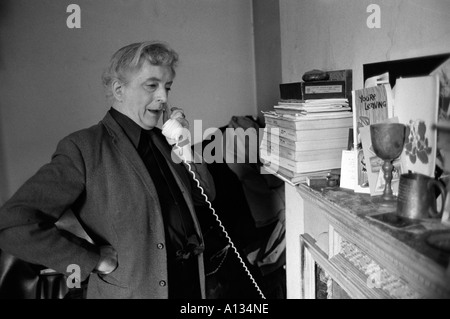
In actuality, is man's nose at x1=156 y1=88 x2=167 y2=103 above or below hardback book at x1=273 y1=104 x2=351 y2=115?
above

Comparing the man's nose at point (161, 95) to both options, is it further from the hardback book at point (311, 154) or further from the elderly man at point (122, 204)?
the hardback book at point (311, 154)

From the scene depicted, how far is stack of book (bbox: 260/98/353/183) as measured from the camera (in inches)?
48.3

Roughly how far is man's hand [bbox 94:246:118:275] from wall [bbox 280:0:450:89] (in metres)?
1.13

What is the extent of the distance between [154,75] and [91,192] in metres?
0.58

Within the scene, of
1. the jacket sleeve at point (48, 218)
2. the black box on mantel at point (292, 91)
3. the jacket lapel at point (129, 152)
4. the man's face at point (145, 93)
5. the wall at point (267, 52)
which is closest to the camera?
the jacket sleeve at point (48, 218)

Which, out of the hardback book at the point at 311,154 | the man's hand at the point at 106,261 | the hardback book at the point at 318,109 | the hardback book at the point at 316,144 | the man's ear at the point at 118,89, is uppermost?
the man's ear at the point at 118,89

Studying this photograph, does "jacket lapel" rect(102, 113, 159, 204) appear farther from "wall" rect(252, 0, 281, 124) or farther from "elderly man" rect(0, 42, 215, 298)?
"wall" rect(252, 0, 281, 124)

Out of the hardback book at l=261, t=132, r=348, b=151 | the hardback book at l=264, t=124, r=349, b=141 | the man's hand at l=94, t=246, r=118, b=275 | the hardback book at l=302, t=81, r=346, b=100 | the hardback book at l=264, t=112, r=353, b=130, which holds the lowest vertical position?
the man's hand at l=94, t=246, r=118, b=275

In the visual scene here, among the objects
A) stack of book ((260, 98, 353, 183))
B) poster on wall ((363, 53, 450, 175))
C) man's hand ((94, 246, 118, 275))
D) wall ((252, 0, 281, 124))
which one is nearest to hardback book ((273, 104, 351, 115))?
stack of book ((260, 98, 353, 183))

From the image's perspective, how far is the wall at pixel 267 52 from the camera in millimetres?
2311

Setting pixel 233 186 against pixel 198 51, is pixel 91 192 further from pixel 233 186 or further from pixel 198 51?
pixel 198 51

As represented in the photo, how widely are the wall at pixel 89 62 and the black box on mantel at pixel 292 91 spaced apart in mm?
1484

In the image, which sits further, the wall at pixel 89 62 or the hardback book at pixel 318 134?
the wall at pixel 89 62

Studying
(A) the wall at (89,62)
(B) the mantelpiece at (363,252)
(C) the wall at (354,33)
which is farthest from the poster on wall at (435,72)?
(A) the wall at (89,62)
